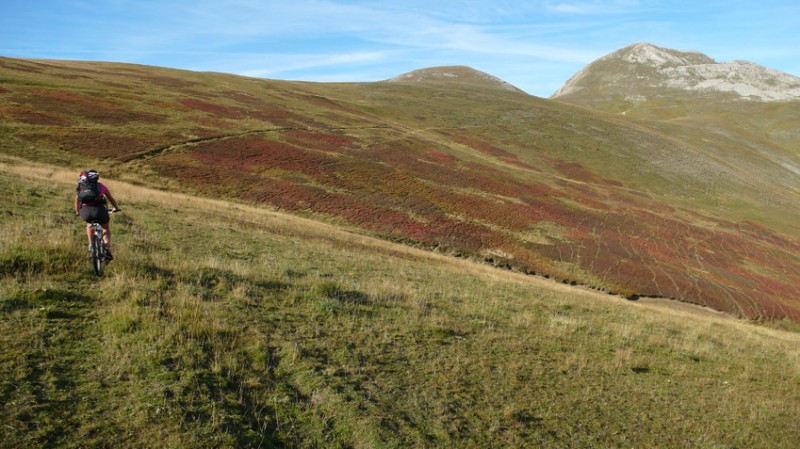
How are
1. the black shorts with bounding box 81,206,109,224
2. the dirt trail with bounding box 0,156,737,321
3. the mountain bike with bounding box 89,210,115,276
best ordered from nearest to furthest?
the mountain bike with bounding box 89,210,115,276, the black shorts with bounding box 81,206,109,224, the dirt trail with bounding box 0,156,737,321

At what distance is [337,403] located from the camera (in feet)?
26.3

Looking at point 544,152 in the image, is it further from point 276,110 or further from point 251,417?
point 251,417

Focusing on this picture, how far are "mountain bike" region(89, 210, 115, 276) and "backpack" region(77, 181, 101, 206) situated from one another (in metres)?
0.68

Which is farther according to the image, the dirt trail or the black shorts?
the dirt trail

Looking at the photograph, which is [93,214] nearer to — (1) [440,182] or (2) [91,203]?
(2) [91,203]

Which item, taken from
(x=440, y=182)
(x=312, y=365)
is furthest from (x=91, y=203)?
(x=440, y=182)

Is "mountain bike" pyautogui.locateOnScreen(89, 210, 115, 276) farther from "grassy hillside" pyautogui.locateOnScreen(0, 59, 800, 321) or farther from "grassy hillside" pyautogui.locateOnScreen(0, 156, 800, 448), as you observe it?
"grassy hillside" pyautogui.locateOnScreen(0, 59, 800, 321)

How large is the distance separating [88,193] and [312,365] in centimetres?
752

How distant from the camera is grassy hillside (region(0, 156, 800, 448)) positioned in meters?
6.78

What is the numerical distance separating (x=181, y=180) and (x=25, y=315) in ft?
107

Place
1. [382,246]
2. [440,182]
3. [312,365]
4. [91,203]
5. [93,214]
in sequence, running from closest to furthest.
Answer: [312,365] < [93,214] < [91,203] < [382,246] < [440,182]

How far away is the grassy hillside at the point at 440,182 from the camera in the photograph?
37125 millimetres

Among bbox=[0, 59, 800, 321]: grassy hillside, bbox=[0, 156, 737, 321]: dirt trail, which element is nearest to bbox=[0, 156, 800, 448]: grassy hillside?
bbox=[0, 156, 737, 321]: dirt trail

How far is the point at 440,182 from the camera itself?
5178 centimetres
